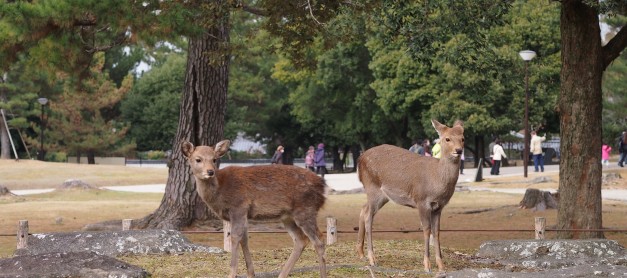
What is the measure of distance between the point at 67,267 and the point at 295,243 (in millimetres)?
2671

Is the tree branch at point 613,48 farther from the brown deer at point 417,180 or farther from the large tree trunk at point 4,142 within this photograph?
the large tree trunk at point 4,142

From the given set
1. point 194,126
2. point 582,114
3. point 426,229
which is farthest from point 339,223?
point 426,229

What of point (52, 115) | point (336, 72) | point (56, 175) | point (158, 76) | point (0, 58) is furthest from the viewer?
point (158, 76)

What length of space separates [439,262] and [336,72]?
163 ft

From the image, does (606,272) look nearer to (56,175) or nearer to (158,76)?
(56,175)

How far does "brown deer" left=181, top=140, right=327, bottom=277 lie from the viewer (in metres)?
10.8

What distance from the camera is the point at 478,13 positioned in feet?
55.8

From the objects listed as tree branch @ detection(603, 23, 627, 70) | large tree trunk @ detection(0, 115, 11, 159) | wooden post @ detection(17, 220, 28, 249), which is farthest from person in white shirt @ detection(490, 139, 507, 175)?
large tree trunk @ detection(0, 115, 11, 159)

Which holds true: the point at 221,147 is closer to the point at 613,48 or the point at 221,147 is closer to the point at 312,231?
the point at 312,231

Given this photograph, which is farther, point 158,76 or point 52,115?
point 158,76

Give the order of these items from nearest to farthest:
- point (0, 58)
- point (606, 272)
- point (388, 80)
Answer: point (606, 272) → point (0, 58) → point (388, 80)

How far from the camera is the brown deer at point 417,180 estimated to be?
40.5ft

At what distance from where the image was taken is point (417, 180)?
504 inches

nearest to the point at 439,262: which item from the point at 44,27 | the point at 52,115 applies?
the point at 44,27
